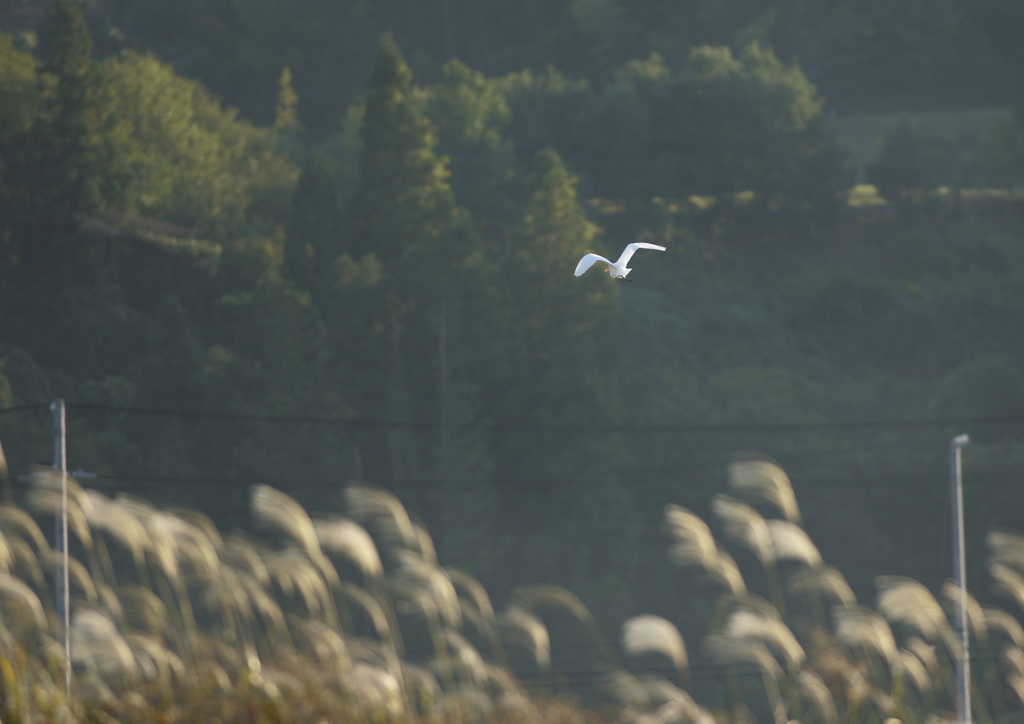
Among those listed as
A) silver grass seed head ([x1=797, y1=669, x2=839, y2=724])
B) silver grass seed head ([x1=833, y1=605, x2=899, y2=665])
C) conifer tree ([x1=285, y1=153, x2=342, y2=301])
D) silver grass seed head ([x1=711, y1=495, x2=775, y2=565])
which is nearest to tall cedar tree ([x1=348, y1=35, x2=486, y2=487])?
conifer tree ([x1=285, y1=153, x2=342, y2=301])

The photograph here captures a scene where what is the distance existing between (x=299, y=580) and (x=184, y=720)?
852mm

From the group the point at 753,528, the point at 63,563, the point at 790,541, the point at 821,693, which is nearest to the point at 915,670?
the point at 821,693

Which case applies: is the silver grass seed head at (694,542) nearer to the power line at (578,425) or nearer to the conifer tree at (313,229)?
the power line at (578,425)

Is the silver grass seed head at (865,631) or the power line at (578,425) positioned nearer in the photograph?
the silver grass seed head at (865,631)

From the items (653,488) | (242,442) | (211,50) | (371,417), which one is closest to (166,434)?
(242,442)

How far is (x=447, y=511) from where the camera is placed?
3819cm

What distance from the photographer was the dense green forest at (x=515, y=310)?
3919 cm

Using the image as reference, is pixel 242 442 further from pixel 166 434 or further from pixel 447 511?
pixel 447 511

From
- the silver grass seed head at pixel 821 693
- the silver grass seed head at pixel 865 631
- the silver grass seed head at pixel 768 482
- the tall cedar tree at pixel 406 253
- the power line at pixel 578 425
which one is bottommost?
the silver grass seed head at pixel 821 693

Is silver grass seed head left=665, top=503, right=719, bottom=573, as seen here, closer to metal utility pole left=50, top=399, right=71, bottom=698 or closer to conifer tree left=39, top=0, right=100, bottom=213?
metal utility pole left=50, top=399, right=71, bottom=698

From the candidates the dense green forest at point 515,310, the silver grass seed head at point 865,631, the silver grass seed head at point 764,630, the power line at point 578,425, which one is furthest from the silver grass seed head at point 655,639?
the power line at point 578,425

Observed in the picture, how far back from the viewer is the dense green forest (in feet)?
129

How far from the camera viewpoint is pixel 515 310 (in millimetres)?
42656

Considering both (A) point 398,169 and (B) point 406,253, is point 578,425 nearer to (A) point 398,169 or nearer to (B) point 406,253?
(B) point 406,253
